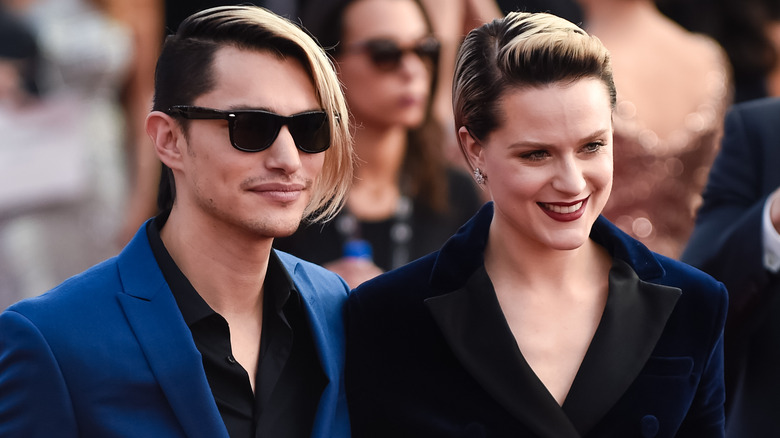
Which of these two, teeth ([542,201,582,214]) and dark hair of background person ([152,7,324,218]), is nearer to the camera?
teeth ([542,201,582,214])

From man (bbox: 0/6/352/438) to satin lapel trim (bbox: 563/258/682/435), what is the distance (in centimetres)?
67

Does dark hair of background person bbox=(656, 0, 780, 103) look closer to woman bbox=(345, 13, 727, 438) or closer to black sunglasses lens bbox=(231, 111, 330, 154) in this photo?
woman bbox=(345, 13, 727, 438)

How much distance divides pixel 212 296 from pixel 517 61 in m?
1.02

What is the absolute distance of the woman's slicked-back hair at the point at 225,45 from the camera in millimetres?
3170

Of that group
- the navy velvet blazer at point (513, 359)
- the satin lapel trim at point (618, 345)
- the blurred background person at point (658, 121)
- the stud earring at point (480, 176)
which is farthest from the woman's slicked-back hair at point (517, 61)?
the blurred background person at point (658, 121)

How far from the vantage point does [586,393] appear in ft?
9.93

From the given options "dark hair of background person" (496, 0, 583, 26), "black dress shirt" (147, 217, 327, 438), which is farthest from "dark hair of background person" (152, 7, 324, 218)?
"dark hair of background person" (496, 0, 583, 26)

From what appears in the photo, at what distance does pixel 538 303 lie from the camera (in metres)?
3.20

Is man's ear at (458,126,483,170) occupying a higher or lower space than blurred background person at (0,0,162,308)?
higher

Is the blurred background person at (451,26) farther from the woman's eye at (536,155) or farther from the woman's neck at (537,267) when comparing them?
the woman's eye at (536,155)

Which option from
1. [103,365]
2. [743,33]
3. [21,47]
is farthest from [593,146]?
[21,47]

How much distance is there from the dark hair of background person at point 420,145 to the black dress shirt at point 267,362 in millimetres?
1849

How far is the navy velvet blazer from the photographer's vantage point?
3035mm

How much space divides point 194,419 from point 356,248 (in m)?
1.67
